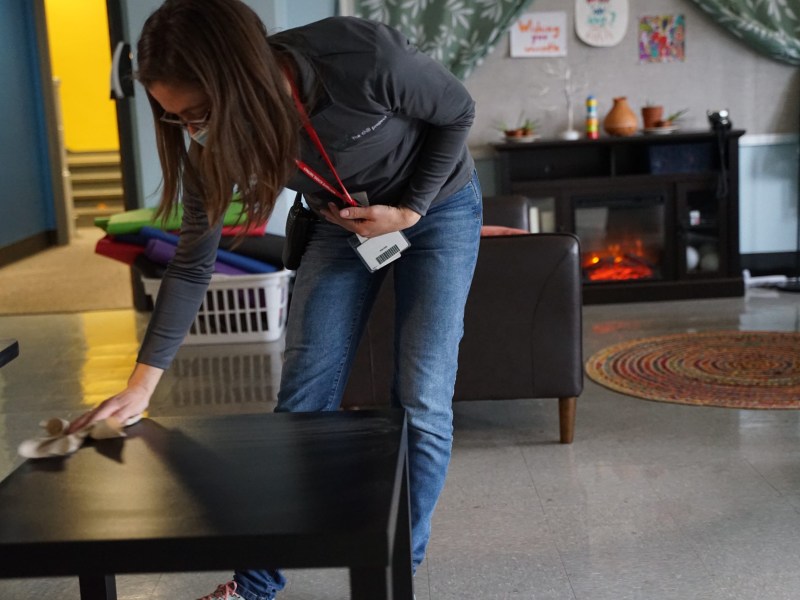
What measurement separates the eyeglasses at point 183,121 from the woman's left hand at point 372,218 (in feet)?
1.11

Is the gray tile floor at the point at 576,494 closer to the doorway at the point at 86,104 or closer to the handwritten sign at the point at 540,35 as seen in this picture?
the handwritten sign at the point at 540,35

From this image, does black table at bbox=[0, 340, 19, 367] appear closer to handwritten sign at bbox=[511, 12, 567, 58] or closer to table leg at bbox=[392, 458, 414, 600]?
table leg at bbox=[392, 458, 414, 600]

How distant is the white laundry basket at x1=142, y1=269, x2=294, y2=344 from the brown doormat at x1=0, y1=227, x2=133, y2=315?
117cm

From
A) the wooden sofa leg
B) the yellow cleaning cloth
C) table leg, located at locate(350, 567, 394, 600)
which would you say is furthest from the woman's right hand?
the wooden sofa leg

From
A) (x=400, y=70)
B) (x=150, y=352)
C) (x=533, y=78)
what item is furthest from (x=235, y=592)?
(x=533, y=78)

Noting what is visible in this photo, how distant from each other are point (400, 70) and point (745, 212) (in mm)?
4274

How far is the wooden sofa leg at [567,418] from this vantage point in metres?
2.84

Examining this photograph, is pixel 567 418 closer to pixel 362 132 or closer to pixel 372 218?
pixel 372 218

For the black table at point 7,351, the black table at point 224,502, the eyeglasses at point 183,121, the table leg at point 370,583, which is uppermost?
the eyeglasses at point 183,121

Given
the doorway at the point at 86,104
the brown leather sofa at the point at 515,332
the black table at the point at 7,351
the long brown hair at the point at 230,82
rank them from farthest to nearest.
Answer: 1. the doorway at the point at 86,104
2. the brown leather sofa at the point at 515,332
3. the black table at the point at 7,351
4. the long brown hair at the point at 230,82

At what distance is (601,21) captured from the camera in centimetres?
516

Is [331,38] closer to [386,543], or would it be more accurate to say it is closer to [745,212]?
[386,543]

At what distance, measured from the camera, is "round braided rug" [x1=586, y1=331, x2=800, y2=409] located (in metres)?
3.22

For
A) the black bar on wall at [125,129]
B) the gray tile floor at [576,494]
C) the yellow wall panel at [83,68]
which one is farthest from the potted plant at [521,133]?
the yellow wall panel at [83,68]
